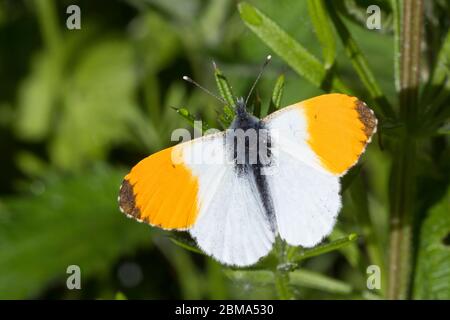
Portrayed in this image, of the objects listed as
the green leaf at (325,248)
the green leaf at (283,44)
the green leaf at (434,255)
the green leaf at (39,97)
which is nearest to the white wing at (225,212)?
the green leaf at (325,248)

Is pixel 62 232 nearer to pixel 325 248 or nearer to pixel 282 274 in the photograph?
pixel 282 274

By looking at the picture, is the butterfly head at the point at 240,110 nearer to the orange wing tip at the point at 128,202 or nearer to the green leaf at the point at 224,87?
the green leaf at the point at 224,87

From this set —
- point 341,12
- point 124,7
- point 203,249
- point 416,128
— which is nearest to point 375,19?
point 341,12

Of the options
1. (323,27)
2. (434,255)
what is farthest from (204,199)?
(434,255)

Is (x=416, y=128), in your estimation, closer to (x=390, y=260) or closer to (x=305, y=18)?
(x=390, y=260)

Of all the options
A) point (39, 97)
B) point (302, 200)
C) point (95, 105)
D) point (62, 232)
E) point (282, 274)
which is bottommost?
point (282, 274)

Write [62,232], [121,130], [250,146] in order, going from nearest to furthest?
[250,146], [62,232], [121,130]

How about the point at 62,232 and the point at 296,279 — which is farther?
the point at 62,232

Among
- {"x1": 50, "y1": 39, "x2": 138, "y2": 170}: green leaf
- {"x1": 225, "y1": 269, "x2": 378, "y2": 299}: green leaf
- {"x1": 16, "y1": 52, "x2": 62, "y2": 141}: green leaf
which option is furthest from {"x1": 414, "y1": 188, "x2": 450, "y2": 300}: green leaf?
{"x1": 16, "y1": 52, "x2": 62, "y2": 141}: green leaf
